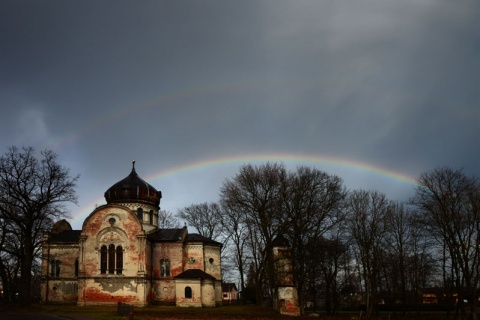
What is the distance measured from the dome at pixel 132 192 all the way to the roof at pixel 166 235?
3.77 metres

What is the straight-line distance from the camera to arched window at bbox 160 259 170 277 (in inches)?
1983

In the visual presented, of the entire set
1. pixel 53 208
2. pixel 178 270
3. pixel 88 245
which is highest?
pixel 53 208

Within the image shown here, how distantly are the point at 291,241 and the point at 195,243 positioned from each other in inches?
Result: 739

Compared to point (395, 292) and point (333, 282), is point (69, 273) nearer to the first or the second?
point (333, 282)

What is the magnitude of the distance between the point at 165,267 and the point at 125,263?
5.40 meters

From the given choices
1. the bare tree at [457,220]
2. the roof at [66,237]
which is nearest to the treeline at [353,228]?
the bare tree at [457,220]

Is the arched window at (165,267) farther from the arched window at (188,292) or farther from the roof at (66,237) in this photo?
the roof at (66,237)

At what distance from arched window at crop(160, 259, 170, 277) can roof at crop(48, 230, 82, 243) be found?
955 cm

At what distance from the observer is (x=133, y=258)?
4681 centimetres

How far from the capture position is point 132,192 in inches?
2104

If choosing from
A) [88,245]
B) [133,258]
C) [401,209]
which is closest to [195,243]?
[133,258]

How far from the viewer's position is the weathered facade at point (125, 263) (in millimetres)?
45812

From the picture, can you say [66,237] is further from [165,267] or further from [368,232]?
[368,232]

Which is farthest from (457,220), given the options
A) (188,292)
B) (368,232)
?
(188,292)
